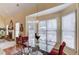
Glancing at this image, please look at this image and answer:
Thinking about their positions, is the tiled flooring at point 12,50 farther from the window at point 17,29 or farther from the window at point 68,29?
the window at point 68,29

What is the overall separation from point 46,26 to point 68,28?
32cm

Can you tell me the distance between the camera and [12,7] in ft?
5.45

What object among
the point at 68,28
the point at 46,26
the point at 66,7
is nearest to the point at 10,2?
the point at 46,26

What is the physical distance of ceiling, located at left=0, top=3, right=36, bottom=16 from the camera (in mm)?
1649

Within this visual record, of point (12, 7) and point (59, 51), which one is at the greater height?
point (12, 7)

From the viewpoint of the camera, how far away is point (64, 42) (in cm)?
164

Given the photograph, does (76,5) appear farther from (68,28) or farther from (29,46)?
(29,46)

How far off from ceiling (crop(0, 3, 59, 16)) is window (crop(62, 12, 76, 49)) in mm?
265

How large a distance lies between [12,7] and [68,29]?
87 centimetres

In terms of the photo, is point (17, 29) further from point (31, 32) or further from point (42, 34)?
point (42, 34)

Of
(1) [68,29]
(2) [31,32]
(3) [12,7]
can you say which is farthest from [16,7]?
(1) [68,29]

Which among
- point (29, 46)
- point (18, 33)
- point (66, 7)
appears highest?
point (66, 7)

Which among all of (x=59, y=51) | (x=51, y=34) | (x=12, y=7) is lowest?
(x=59, y=51)

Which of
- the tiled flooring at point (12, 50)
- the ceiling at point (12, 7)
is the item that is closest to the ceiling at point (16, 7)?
the ceiling at point (12, 7)
